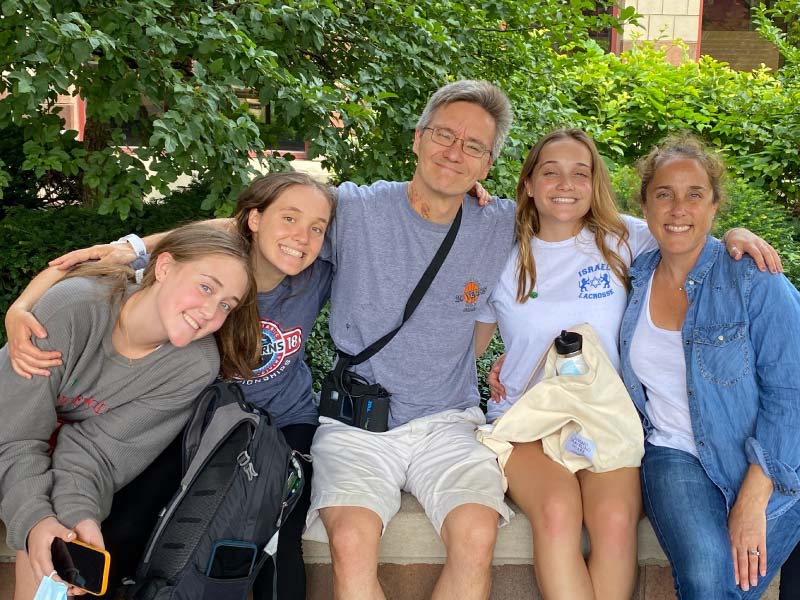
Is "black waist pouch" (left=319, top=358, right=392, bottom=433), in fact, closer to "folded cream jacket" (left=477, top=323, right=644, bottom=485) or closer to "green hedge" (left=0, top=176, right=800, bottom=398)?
"folded cream jacket" (left=477, top=323, right=644, bottom=485)

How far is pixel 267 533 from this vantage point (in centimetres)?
255

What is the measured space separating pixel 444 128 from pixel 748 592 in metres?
1.99

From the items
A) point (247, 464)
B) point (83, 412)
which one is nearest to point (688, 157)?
point (247, 464)

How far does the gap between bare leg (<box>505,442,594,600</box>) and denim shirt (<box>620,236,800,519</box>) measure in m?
0.49

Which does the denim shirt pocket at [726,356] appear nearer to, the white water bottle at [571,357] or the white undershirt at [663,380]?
the white undershirt at [663,380]

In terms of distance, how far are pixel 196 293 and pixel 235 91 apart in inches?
52.6

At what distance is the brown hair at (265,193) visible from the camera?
9.96ft

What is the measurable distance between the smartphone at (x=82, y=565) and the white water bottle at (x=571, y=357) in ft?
5.38

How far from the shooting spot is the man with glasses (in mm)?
2979

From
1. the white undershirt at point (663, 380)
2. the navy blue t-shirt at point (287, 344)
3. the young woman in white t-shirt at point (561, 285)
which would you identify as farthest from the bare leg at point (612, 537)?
the navy blue t-shirt at point (287, 344)

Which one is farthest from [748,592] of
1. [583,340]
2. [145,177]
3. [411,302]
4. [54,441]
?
[145,177]

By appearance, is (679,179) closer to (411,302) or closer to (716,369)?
(716,369)

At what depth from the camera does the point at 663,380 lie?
2.93m

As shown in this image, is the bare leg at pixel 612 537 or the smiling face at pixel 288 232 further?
the smiling face at pixel 288 232
